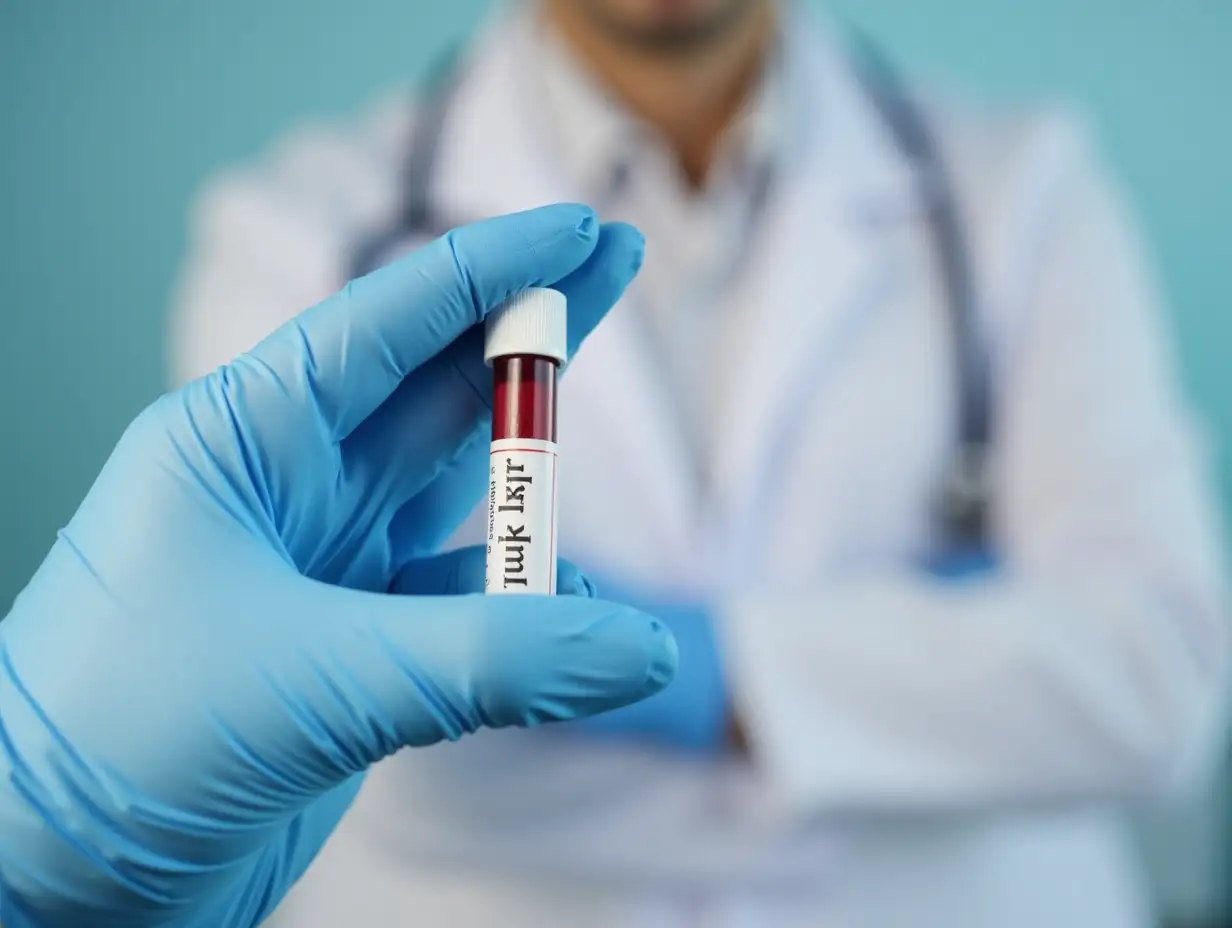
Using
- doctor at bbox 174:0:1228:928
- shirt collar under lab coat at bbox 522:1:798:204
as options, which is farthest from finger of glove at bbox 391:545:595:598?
shirt collar under lab coat at bbox 522:1:798:204

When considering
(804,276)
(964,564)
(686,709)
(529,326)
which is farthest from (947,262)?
(529,326)

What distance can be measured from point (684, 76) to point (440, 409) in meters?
0.49

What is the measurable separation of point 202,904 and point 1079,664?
51 cm

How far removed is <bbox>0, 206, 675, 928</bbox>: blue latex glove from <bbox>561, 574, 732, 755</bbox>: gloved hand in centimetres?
25

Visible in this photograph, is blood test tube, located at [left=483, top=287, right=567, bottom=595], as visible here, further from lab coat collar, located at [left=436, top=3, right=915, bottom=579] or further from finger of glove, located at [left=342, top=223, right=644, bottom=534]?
lab coat collar, located at [left=436, top=3, right=915, bottom=579]

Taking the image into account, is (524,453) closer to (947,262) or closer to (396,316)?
(396,316)

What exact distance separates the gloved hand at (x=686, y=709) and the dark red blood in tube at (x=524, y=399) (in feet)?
0.91

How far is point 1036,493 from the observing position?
715 millimetres

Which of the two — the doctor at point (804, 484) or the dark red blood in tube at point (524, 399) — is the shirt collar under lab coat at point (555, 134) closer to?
the doctor at point (804, 484)

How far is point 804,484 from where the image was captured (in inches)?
28.7

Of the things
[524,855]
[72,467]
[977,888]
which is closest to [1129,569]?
[977,888]

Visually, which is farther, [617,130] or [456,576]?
[617,130]

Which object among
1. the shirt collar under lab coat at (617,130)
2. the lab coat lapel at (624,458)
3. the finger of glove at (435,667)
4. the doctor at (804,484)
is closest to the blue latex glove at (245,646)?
the finger of glove at (435,667)

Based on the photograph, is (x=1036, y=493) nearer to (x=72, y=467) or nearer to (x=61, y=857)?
(x=61, y=857)
